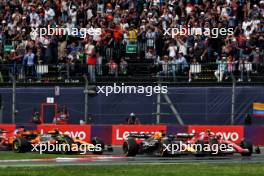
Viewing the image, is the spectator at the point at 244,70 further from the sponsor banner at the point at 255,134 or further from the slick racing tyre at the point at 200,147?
the slick racing tyre at the point at 200,147

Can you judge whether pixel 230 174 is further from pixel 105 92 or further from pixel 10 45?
pixel 10 45

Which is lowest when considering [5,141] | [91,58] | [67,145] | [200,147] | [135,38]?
[5,141]

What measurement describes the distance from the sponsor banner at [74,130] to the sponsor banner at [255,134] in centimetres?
565

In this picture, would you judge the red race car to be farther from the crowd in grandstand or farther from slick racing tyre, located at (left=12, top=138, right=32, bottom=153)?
the crowd in grandstand

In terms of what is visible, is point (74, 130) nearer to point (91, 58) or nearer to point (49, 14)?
point (91, 58)

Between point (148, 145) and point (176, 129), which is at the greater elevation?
point (148, 145)

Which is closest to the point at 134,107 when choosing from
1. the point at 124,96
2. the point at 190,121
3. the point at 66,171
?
the point at 124,96

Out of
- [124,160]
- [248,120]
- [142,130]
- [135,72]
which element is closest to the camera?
[124,160]

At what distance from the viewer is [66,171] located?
18469 millimetres

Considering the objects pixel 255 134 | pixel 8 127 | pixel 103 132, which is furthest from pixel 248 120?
pixel 8 127

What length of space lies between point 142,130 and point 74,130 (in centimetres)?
259

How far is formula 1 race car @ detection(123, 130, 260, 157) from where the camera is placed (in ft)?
78.5

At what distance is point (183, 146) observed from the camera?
24047mm

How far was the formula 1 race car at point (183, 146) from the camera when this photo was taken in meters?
23.9
